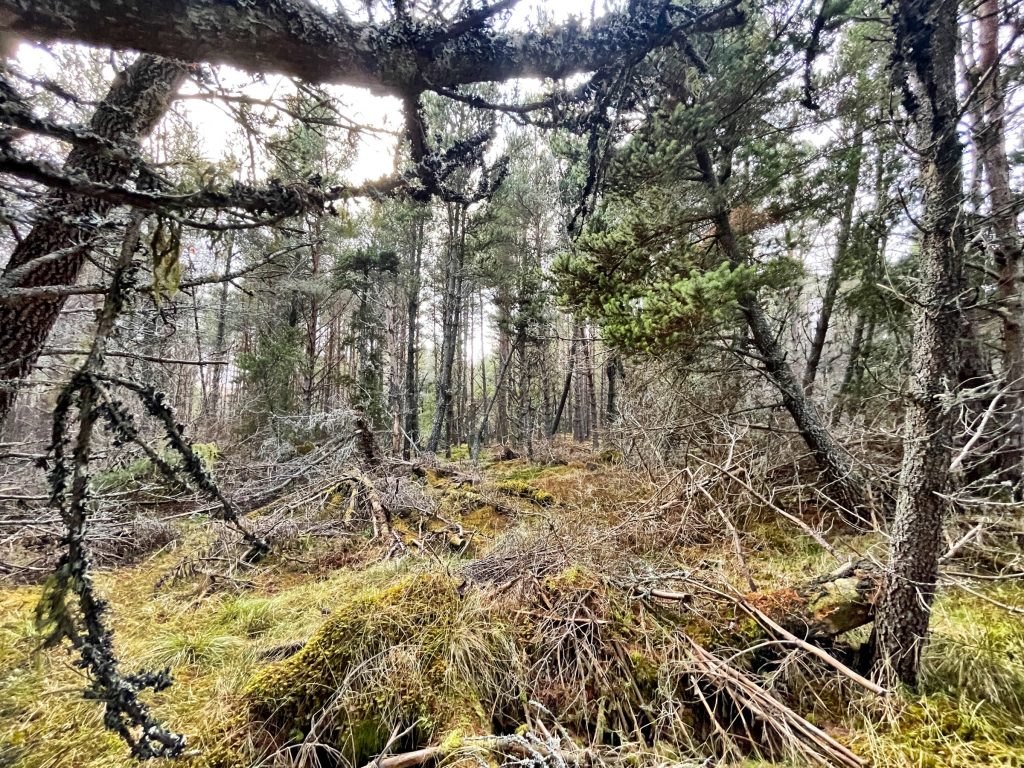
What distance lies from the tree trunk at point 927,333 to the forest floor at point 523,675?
0.98 ft

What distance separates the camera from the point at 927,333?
2119 millimetres

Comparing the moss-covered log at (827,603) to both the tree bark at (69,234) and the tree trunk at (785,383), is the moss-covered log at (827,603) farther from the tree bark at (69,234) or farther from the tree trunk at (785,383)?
the tree bark at (69,234)

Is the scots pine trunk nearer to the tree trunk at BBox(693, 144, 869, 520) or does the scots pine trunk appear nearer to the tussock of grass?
the tree trunk at BBox(693, 144, 869, 520)

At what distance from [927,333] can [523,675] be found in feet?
8.96

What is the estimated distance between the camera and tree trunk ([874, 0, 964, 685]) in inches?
80.1

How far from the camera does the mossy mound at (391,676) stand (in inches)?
71.6

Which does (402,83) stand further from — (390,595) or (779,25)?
(779,25)

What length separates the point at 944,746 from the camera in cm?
189

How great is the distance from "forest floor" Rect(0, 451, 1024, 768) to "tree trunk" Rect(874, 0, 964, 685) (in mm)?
299

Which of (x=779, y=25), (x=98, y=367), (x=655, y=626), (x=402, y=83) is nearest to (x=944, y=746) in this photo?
(x=655, y=626)

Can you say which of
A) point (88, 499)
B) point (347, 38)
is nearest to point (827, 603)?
point (88, 499)

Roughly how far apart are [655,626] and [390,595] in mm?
1612

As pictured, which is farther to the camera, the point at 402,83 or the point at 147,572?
the point at 147,572

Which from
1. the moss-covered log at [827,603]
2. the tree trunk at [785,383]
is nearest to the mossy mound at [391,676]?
the moss-covered log at [827,603]
